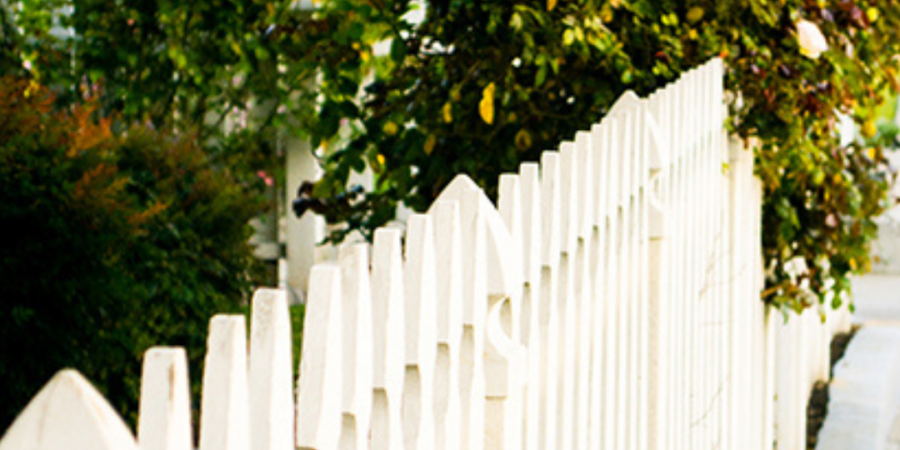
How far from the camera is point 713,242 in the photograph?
12.8 ft

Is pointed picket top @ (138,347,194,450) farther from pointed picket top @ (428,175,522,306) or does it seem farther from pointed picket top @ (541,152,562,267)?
pointed picket top @ (541,152,562,267)

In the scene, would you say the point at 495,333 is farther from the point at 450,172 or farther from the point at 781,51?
the point at 781,51

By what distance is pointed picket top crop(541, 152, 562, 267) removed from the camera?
7.05 ft

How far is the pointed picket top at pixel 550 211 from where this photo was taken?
215 centimetres

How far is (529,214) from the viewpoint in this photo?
2.04m

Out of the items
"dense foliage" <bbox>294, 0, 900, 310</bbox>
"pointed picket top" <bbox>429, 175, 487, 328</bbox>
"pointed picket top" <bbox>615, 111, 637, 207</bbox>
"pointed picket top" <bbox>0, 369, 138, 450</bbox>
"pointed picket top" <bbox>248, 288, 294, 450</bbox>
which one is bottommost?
"pointed picket top" <bbox>0, 369, 138, 450</bbox>

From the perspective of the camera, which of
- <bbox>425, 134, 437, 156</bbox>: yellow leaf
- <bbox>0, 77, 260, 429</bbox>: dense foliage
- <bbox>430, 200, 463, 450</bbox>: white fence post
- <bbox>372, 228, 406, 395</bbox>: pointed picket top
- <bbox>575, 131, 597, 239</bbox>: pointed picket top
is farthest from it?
<bbox>0, 77, 260, 429</bbox>: dense foliage

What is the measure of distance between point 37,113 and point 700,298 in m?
2.16

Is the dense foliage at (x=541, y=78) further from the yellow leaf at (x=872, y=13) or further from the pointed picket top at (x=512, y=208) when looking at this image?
the pointed picket top at (x=512, y=208)

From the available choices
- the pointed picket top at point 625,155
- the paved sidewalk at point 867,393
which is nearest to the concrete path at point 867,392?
the paved sidewalk at point 867,393

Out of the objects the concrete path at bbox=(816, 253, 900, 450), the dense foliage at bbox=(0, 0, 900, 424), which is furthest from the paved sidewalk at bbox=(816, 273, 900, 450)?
the dense foliage at bbox=(0, 0, 900, 424)

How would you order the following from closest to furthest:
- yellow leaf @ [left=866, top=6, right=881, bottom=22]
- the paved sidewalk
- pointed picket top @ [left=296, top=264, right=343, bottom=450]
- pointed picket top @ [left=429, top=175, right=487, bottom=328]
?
1. pointed picket top @ [left=296, top=264, right=343, bottom=450]
2. pointed picket top @ [left=429, top=175, right=487, bottom=328]
3. yellow leaf @ [left=866, top=6, right=881, bottom=22]
4. the paved sidewalk

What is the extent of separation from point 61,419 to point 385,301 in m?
0.64

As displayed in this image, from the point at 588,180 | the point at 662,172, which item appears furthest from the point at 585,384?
the point at 662,172
